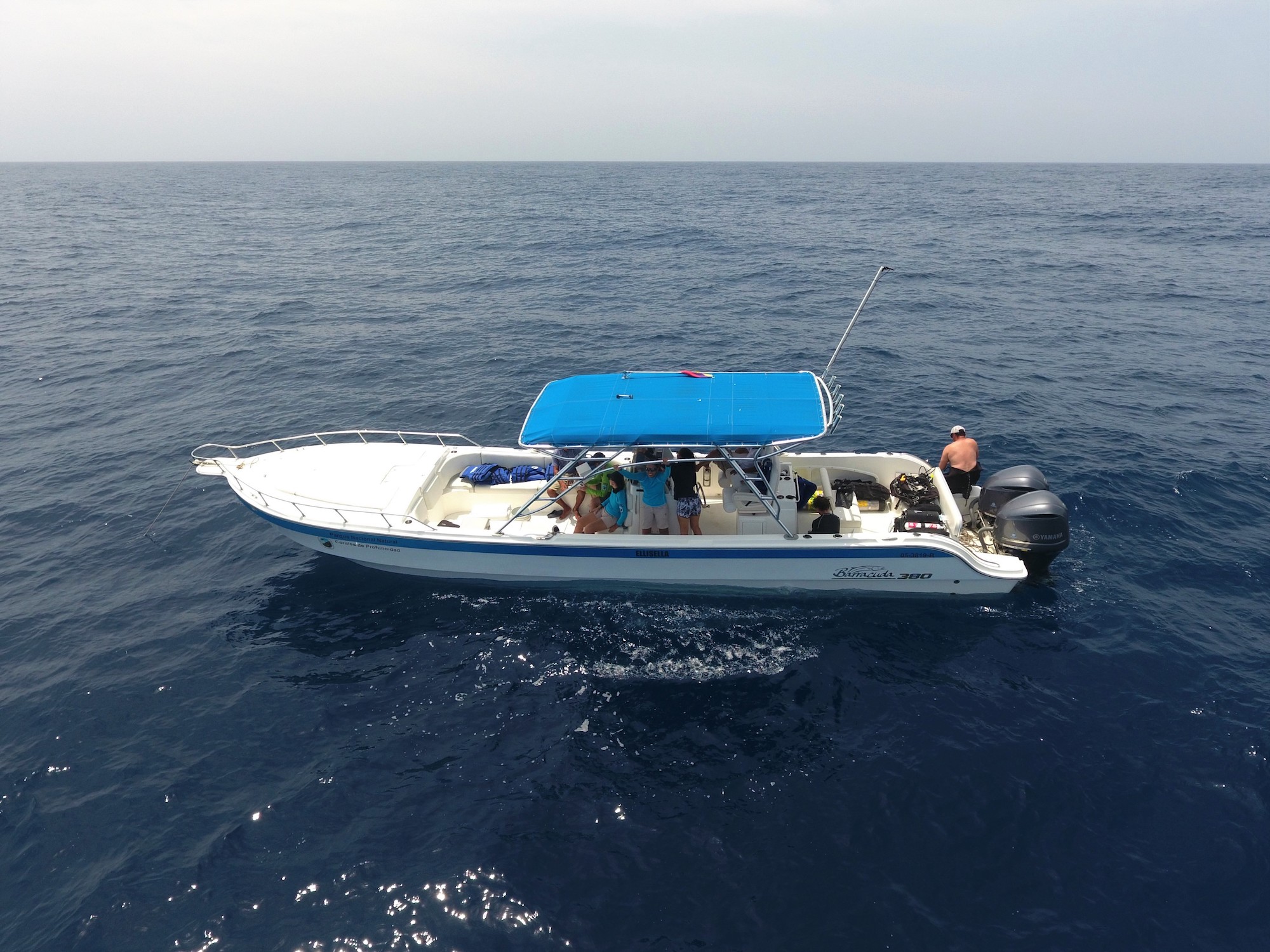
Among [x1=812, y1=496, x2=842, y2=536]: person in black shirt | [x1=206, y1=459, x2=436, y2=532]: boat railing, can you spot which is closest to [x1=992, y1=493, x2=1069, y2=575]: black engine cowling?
[x1=812, y1=496, x2=842, y2=536]: person in black shirt

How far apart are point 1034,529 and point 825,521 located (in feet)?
13.9

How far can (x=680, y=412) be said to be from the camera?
1356 centimetres

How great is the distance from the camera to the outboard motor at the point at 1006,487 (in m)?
15.2

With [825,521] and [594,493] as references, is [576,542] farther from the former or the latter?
[825,521]

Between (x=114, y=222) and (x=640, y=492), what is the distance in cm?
8111

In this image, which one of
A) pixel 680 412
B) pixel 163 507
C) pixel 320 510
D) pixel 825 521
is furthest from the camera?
pixel 163 507

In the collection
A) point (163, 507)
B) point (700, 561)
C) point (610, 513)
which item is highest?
point (610, 513)

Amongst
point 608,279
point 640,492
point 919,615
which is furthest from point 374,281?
point 919,615

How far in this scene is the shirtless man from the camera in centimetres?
1573

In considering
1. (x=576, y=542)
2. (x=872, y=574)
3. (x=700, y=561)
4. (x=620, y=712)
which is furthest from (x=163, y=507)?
(x=872, y=574)

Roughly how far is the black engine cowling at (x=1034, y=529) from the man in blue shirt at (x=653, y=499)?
23.2ft

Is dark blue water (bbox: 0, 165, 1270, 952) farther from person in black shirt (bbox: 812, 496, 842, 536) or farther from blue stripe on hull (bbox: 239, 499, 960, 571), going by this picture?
person in black shirt (bbox: 812, 496, 842, 536)

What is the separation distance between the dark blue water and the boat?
80cm

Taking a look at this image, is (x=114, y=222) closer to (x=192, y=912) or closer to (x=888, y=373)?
(x=888, y=373)
